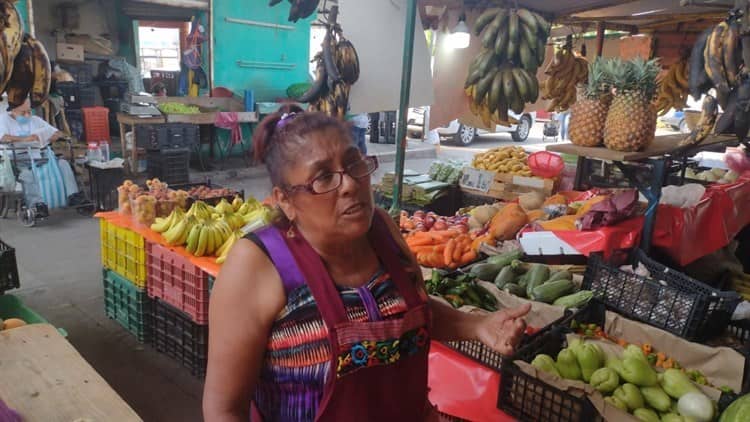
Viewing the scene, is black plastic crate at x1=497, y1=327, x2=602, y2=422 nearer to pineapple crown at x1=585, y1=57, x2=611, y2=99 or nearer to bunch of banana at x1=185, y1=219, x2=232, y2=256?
pineapple crown at x1=585, y1=57, x2=611, y2=99

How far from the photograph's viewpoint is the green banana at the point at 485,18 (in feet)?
11.3

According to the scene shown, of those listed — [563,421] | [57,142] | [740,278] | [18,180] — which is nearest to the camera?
[563,421]

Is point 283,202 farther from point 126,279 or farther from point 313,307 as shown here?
point 126,279

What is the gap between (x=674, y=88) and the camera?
6148 millimetres

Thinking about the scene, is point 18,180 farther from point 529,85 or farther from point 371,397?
point 371,397

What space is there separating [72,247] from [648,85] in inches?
244

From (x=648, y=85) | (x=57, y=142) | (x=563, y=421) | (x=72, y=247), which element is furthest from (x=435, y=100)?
(x=57, y=142)

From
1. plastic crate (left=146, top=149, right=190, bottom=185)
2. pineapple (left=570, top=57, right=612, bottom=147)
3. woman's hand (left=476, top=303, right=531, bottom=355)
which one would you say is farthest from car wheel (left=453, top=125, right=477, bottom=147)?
woman's hand (left=476, top=303, right=531, bottom=355)

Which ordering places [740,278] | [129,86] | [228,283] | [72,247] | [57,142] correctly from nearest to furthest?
[228,283], [740,278], [72,247], [57,142], [129,86]

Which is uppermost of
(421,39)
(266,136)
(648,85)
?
(421,39)

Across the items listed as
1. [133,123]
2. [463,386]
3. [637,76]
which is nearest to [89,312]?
[463,386]

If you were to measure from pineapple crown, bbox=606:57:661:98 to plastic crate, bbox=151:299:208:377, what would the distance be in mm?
3015

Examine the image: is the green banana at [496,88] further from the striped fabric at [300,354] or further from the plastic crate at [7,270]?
the plastic crate at [7,270]

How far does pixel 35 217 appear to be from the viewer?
7.01 meters
